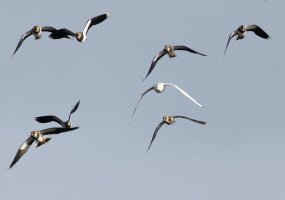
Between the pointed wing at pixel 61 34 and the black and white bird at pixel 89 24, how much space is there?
1.60 ft

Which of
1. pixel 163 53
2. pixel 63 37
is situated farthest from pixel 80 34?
pixel 163 53

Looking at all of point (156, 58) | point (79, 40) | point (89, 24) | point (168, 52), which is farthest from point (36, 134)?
point (168, 52)

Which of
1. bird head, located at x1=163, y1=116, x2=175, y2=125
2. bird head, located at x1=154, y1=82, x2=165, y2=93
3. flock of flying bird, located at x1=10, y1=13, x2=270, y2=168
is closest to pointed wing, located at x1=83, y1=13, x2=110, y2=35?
flock of flying bird, located at x1=10, y1=13, x2=270, y2=168

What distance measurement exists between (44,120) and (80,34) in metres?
6.90

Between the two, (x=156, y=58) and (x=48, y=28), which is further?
(x=156, y=58)

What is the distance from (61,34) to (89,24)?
11.4 feet

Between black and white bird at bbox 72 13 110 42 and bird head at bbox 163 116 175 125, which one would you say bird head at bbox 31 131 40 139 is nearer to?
black and white bird at bbox 72 13 110 42

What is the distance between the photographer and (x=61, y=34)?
70.9m

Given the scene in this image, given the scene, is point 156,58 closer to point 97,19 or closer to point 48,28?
point 97,19

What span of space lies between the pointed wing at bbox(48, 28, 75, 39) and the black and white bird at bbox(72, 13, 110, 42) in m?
0.49

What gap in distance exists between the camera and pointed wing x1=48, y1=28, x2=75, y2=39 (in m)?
70.2

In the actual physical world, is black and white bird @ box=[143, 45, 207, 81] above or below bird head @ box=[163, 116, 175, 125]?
above

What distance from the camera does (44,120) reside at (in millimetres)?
72625

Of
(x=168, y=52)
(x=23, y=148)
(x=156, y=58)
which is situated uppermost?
(x=168, y=52)
